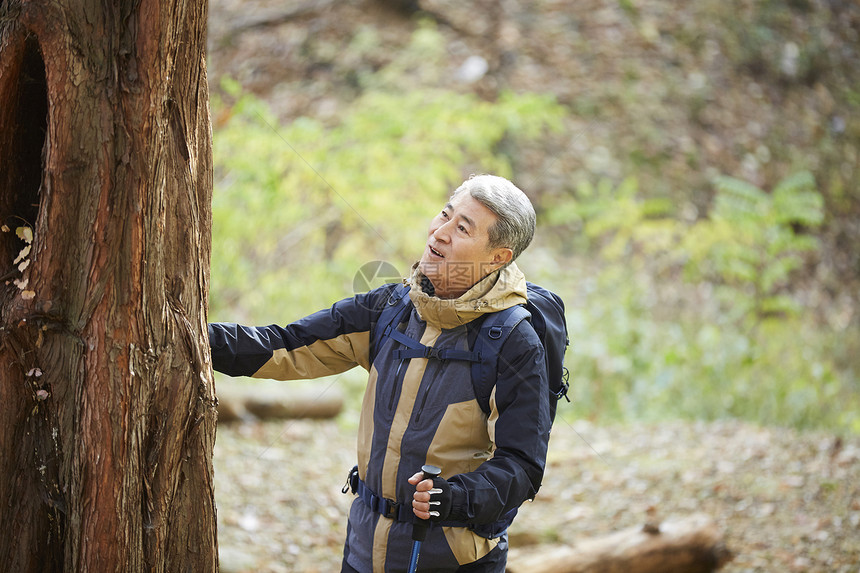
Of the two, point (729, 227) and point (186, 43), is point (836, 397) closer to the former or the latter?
point (729, 227)

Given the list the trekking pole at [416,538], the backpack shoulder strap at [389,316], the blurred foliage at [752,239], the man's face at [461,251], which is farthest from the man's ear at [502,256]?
the blurred foliage at [752,239]

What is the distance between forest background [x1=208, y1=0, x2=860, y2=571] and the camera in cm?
515

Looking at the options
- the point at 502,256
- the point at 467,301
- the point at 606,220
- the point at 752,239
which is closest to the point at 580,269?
the point at 606,220

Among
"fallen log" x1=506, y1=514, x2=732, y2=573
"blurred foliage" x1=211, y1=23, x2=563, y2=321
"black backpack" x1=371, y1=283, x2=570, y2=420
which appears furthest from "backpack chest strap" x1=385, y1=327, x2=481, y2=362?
"blurred foliage" x1=211, y1=23, x2=563, y2=321

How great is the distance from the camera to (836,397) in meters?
6.70

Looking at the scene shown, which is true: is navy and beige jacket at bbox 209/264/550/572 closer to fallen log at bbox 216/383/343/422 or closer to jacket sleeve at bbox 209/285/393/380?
jacket sleeve at bbox 209/285/393/380

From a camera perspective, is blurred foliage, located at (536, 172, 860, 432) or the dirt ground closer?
the dirt ground

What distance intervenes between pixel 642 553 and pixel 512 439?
2.33 m

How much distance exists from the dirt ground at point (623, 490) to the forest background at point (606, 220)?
2 cm

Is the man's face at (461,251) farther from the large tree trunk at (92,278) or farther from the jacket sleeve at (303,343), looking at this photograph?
the large tree trunk at (92,278)

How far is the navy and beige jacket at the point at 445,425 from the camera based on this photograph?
215cm

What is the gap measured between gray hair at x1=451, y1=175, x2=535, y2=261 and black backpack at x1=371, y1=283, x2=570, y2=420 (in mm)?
205

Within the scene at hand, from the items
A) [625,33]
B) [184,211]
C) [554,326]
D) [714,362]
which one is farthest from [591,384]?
[625,33]

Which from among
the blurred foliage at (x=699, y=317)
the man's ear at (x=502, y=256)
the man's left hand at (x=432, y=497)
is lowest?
the man's left hand at (x=432, y=497)
